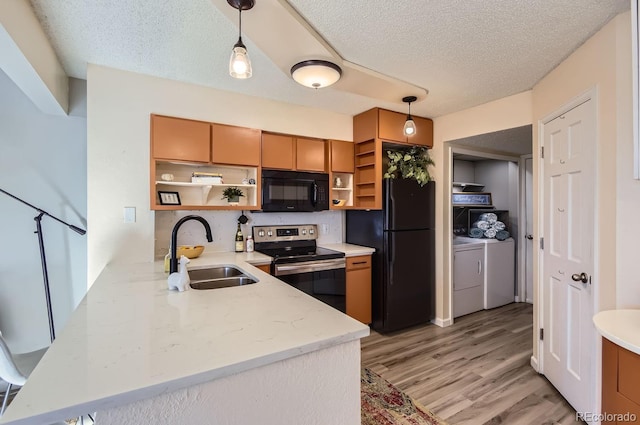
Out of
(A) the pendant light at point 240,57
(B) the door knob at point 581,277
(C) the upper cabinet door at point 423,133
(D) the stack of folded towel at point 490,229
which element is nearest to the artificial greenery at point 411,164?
(C) the upper cabinet door at point 423,133

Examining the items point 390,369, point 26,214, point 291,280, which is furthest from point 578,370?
point 26,214

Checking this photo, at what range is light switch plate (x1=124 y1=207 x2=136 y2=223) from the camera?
237 cm

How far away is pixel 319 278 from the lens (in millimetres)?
2910

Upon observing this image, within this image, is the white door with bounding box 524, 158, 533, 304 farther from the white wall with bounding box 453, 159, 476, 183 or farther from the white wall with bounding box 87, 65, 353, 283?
the white wall with bounding box 87, 65, 353, 283

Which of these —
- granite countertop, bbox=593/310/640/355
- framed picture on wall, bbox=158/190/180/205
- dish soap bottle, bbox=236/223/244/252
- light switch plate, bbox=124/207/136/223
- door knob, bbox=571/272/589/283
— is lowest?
granite countertop, bbox=593/310/640/355

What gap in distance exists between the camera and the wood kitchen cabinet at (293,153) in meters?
2.96

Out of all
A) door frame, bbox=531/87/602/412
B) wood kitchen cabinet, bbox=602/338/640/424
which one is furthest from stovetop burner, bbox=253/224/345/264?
wood kitchen cabinet, bbox=602/338/640/424

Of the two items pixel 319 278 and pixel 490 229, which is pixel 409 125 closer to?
pixel 319 278

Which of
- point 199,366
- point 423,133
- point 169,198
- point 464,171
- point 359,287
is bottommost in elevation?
point 359,287

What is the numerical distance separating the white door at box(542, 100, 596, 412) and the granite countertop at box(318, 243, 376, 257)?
4.99 feet

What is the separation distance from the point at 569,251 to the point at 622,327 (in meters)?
0.85

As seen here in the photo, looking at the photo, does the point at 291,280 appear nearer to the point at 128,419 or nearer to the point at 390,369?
the point at 390,369

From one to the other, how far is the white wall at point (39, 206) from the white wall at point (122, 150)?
0.19m

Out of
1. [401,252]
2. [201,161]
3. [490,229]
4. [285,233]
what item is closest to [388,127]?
[401,252]
